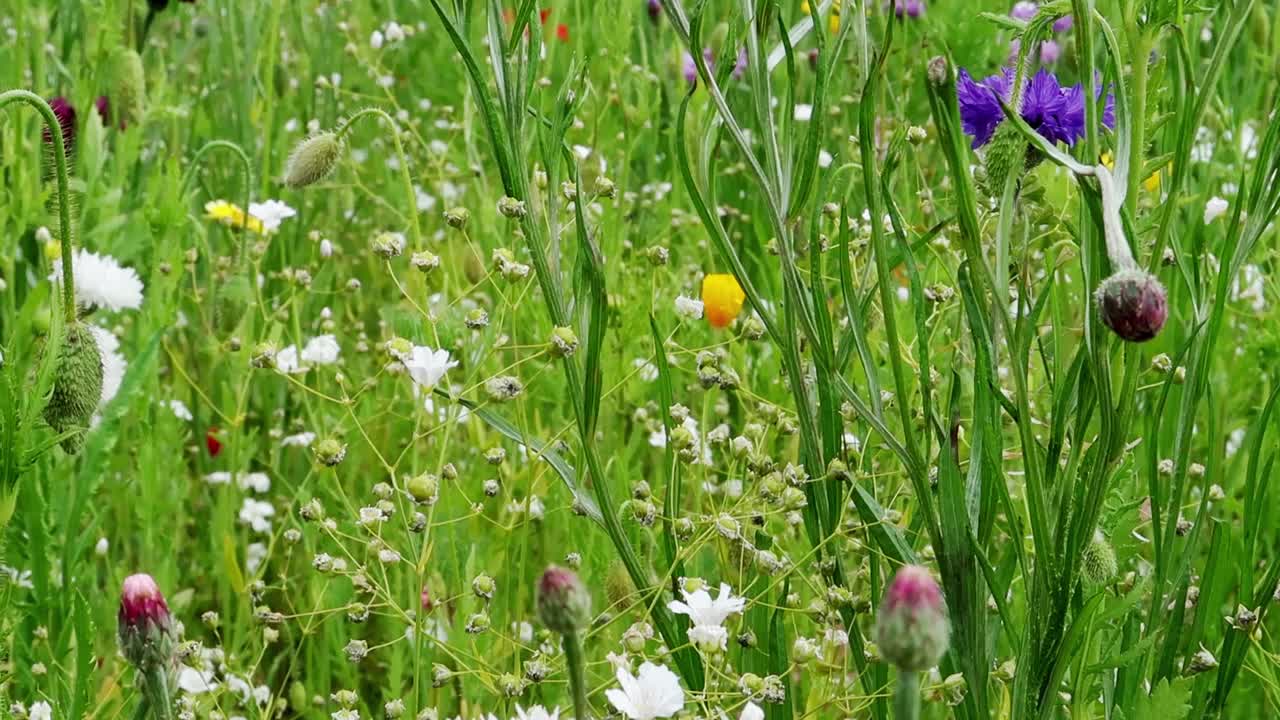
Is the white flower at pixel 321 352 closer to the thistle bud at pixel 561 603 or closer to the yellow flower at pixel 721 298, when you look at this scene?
the yellow flower at pixel 721 298

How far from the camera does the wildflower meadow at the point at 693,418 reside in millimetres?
984

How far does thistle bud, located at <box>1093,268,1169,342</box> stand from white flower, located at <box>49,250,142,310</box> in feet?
4.02

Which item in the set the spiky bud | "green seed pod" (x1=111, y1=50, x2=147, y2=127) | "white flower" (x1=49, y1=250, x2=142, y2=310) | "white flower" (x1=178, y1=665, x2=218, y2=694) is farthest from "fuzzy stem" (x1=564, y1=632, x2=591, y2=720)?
"green seed pod" (x1=111, y1=50, x2=147, y2=127)

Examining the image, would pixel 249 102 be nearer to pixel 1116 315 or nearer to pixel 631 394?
pixel 631 394

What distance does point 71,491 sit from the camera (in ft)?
5.32

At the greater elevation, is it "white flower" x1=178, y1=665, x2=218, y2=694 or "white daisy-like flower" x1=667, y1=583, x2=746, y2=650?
"white daisy-like flower" x1=667, y1=583, x2=746, y2=650

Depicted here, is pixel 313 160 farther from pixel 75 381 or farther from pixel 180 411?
pixel 180 411

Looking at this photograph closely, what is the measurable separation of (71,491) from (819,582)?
32.3 inches

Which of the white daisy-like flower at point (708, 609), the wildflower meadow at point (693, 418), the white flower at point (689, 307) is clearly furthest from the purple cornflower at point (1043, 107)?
the white daisy-like flower at point (708, 609)

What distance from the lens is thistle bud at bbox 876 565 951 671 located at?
2.02 ft

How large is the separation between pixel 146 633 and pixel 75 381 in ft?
1.42

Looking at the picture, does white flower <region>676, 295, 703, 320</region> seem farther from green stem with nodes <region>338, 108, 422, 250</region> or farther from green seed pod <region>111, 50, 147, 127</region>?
green seed pod <region>111, 50, 147, 127</region>

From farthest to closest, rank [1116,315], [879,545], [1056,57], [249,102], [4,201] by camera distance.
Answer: [1056,57] < [249,102] < [4,201] < [879,545] < [1116,315]

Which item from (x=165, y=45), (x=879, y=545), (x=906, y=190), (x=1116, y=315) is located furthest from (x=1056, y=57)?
(x=1116, y=315)
